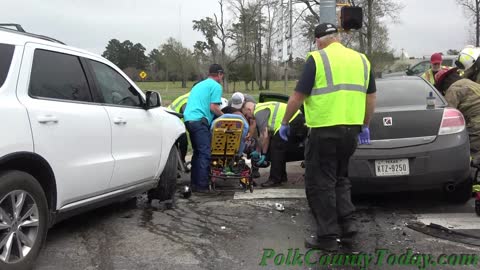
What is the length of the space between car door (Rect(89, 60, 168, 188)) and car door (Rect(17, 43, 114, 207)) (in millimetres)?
168

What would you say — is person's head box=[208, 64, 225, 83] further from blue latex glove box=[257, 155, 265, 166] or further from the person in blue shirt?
blue latex glove box=[257, 155, 265, 166]

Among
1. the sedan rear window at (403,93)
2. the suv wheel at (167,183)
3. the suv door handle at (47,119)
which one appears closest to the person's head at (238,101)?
the suv wheel at (167,183)

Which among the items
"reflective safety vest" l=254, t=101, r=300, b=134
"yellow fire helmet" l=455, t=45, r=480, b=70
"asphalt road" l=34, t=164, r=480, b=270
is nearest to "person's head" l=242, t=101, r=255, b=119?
"reflective safety vest" l=254, t=101, r=300, b=134

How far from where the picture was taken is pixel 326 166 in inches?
175

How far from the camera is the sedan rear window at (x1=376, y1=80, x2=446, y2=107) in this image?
19.3 feet

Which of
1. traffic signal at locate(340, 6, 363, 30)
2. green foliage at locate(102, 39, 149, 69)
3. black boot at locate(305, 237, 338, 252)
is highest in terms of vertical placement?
green foliage at locate(102, 39, 149, 69)

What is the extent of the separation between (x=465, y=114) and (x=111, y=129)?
13.2 ft

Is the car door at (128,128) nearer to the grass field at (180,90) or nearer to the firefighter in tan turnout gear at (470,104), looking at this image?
the firefighter in tan turnout gear at (470,104)

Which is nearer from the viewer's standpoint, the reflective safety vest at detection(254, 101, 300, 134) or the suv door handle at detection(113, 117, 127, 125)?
the suv door handle at detection(113, 117, 127, 125)

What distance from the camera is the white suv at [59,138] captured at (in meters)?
3.78

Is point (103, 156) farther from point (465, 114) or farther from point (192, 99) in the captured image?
point (465, 114)

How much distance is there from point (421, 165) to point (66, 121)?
3435 mm

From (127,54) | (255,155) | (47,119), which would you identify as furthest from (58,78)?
(127,54)

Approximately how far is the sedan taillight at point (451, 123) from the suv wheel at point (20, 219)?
154 inches
